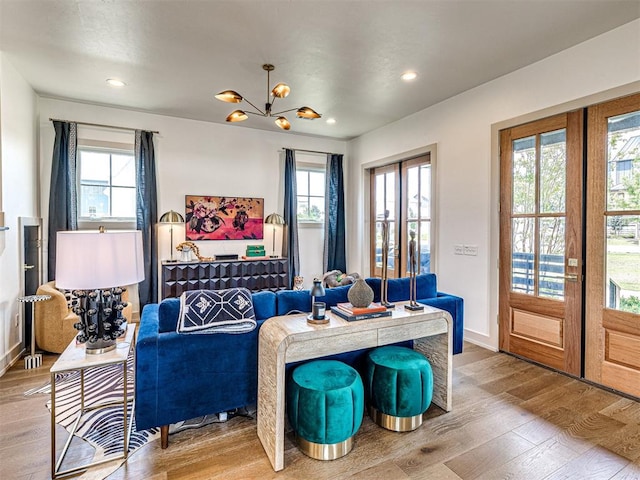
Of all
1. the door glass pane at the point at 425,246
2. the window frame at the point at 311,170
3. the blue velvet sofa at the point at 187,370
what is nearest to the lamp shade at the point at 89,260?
the blue velvet sofa at the point at 187,370

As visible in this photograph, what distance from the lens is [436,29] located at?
271 centimetres

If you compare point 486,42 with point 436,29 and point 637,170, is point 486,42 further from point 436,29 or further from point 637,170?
point 637,170

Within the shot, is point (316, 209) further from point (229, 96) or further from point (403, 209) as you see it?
point (229, 96)

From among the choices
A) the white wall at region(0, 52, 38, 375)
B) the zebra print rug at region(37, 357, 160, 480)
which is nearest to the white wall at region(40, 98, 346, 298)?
the white wall at region(0, 52, 38, 375)

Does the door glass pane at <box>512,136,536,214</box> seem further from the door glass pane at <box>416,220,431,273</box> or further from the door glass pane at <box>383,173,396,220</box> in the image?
the door glass pane at <box>383,173,396,220</box>

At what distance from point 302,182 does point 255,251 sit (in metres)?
1.64

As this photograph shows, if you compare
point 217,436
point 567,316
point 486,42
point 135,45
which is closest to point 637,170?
point 567,316

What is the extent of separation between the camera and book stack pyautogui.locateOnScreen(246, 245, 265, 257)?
17.9ft

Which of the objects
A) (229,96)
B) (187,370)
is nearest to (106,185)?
(229,96)

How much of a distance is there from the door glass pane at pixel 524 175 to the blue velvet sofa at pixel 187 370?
279 cm

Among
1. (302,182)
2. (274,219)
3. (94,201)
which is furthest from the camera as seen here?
(302,182)

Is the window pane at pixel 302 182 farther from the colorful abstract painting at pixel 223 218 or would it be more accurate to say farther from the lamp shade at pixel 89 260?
the lamp shade at pixel 89 260

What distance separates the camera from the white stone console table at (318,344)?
1847mm

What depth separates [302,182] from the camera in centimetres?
618
